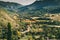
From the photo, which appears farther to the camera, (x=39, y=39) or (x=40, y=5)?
(x=40, y=5)

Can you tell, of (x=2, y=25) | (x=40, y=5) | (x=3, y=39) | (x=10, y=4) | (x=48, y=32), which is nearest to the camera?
(x=3, y=39)

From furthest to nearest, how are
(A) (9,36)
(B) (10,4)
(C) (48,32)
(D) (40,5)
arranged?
(B) (10,4) < (D) (40,5) < (C) (48,32) < (A) (9,36)

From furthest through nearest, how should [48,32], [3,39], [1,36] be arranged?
[48,32], [1,36], [3,39]

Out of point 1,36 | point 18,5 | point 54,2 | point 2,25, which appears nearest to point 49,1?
point 54,2

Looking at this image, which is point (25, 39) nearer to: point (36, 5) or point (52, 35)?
point (52, 35)

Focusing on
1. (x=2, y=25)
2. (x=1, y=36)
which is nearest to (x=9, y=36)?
(x=1, y=36)

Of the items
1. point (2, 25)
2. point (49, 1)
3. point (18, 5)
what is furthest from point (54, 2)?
point (2, 25)

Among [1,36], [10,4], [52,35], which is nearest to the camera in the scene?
[1,36]

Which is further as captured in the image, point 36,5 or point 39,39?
point 36,5

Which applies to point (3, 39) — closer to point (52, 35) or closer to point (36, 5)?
point (52, 35)
